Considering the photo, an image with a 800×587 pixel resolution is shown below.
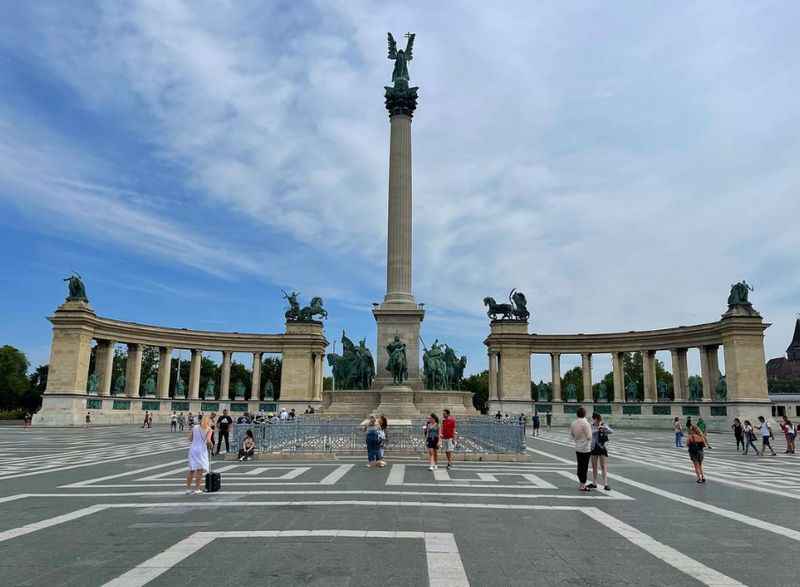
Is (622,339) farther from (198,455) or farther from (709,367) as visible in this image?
(198,455)

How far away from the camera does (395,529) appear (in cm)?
955

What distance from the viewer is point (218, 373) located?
10781 cm

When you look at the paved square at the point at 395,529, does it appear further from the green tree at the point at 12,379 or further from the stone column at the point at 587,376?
the green tree at the point at 12,379

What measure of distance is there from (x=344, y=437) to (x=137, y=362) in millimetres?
56267

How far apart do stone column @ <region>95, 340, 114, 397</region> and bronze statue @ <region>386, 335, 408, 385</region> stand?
140 ft

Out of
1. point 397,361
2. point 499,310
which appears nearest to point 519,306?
point 499,310

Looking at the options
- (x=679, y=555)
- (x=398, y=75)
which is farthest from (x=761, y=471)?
(x=398, y=75)

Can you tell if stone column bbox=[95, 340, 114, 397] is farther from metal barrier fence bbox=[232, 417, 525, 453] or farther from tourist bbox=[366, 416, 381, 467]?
tourist bbox=[366, 416, 381, 467]

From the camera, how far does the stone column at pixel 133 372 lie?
6950cm

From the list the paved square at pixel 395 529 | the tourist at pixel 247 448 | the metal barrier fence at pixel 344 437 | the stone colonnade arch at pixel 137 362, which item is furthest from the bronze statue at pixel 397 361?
the stone colonnade arch at pixel 137 362

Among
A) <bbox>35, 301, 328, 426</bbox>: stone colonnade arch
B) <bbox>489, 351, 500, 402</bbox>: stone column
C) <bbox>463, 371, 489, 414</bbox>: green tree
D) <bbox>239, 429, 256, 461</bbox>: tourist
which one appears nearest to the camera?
<bbox>239, 429, 256, 461</bbox>: tourist

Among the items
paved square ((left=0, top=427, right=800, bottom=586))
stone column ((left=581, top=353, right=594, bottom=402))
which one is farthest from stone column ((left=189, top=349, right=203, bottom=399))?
paved square ((left=0, top=427, right=800, bottom=586))

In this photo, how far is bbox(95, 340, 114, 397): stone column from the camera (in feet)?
217

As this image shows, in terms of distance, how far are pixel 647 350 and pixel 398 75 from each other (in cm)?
4565
